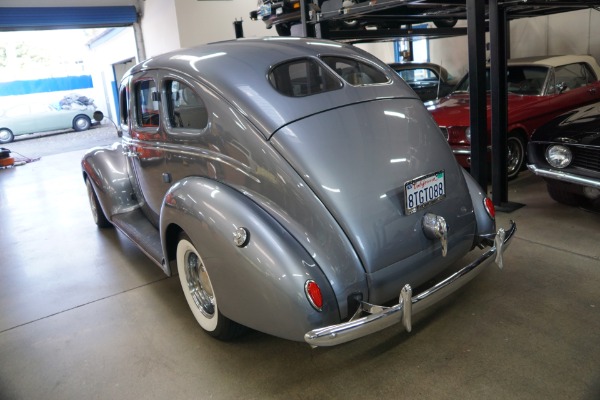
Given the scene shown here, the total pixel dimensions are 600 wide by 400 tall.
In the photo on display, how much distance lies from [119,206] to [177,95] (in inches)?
62.4

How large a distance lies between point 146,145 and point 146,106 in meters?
0.43

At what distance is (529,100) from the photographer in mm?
6027

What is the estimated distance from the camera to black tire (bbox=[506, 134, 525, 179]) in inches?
234

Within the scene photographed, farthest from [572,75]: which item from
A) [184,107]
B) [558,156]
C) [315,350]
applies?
[315,350]

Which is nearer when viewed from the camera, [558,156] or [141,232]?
[141,232]

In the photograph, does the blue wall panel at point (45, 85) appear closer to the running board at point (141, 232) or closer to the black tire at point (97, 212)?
the black tire at point (97, 212)

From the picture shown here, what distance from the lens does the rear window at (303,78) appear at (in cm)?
293

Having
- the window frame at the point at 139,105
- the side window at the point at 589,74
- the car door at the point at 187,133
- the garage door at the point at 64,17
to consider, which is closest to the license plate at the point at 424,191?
the car door at the point at 187,133

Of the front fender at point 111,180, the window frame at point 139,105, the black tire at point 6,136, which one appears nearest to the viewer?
the window frame at point 139,105

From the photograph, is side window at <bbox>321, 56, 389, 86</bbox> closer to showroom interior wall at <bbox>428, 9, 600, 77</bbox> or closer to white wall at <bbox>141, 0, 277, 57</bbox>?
showroom interior wall at <bbox>428, 9, 600, 77</bbox>

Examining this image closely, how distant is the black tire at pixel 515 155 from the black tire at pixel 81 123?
1712 centimetres

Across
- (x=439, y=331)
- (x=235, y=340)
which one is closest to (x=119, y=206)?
(x=235, y=340)

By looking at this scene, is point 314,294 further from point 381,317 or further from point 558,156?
point 558,156

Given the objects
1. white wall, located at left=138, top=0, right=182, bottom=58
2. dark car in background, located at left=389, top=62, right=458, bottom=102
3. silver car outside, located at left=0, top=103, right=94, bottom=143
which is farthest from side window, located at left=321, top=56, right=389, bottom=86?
silver car outside, located at left=0, top=103, right=94, bottom=143
